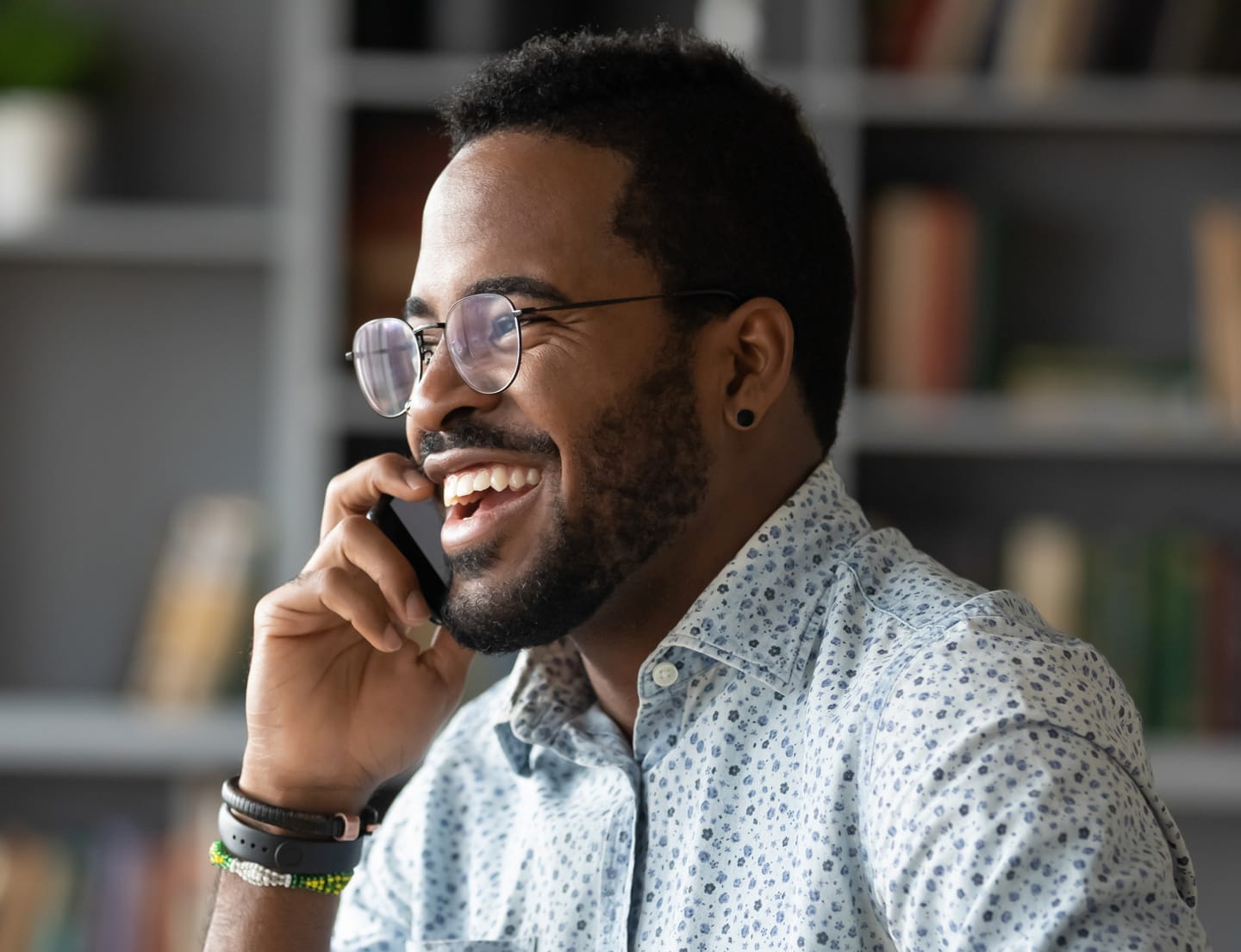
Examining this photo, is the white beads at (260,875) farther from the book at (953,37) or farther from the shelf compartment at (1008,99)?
the book at (953,37)

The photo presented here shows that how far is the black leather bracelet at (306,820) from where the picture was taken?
4.23ft

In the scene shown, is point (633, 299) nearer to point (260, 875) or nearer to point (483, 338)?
point (483, 338)

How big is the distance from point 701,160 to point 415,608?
0.45m

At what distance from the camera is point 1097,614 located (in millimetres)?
2438

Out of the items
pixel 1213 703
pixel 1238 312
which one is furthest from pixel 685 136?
pixel 1213 703

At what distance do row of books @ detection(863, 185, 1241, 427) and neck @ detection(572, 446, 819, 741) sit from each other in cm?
125

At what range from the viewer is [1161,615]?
7.97 feet

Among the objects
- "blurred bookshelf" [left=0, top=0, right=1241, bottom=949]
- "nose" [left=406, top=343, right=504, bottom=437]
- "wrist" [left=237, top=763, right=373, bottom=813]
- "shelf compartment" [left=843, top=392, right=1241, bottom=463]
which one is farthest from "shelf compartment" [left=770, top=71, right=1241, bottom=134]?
"wrist" [left=237, top=763, right=373, bottom=813]

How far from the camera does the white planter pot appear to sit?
2.49 meters

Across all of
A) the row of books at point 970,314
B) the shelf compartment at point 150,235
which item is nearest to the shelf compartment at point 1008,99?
the row of books at point 970,314

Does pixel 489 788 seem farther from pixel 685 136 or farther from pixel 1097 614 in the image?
pixel 1097 614

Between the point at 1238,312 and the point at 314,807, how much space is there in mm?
1716

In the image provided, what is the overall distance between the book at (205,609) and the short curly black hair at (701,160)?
1373 millimetres

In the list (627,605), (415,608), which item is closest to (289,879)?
(415,608)
